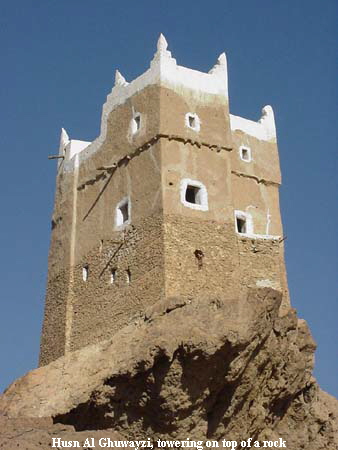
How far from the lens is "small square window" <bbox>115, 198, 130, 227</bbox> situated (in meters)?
23.7

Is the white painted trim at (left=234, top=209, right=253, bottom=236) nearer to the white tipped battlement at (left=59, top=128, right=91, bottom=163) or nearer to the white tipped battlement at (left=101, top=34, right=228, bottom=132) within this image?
the white tipped battlement at (left=101, top=34, right=228, bottom=132)

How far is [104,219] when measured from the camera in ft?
80.4

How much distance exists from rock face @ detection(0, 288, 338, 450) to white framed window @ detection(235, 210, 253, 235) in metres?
3.49

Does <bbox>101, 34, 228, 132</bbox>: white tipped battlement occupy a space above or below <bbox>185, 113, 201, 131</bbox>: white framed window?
above

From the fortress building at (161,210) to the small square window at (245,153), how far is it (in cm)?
4

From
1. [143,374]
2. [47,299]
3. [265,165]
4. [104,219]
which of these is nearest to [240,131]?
[265,165]

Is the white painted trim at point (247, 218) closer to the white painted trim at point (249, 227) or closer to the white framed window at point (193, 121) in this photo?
the white painted trim at point (249, 227)

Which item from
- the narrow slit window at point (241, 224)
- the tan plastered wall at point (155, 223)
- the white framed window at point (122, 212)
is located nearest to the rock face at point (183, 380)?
the tan plastered wall at point (155, 223)

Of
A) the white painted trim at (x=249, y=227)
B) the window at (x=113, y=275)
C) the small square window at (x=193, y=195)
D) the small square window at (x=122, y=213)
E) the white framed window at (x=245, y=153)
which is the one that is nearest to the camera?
the small square window at (x=193, y=195)

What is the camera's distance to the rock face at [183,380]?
18.7 meters

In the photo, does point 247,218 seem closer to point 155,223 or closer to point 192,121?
point 192,121

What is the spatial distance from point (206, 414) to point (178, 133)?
28.1ft

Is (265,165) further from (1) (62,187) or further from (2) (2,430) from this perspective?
(2) (2,430)

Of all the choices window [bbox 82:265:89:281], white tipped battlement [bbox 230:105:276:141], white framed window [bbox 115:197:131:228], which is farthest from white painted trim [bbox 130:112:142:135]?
window [bbox 82:265:89:281]
